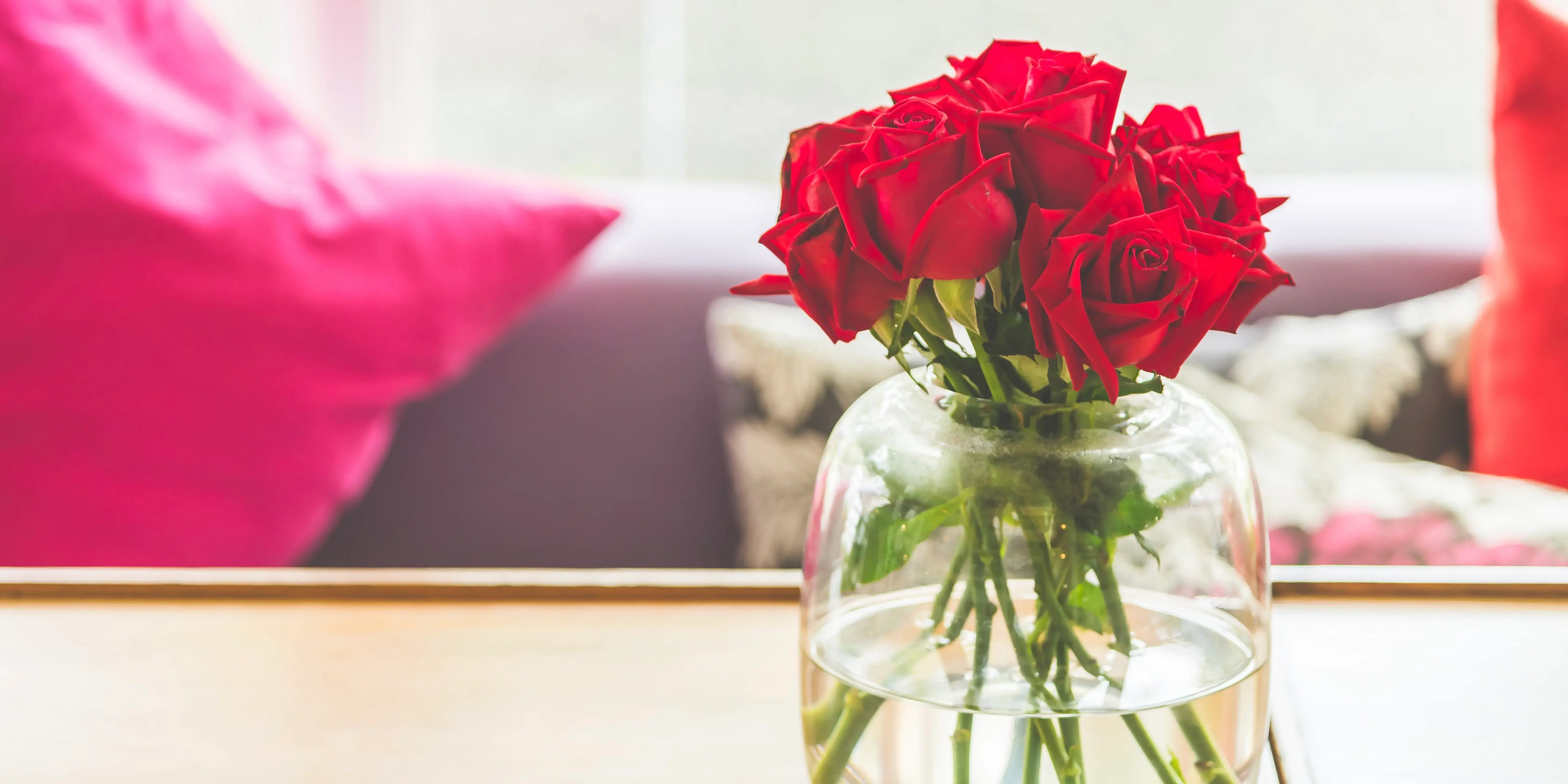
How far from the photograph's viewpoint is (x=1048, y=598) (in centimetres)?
40

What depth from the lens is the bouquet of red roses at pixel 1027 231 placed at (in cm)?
34

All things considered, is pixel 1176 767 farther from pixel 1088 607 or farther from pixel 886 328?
pixel 886 328

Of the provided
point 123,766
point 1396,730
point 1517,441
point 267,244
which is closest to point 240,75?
point 267,244

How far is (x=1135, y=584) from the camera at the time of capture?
0.40 metres

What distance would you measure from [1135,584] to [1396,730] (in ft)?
0.86

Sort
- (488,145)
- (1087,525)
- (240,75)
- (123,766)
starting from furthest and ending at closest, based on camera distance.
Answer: (488,145)
(240,75)
(123,766)
(1087,525)

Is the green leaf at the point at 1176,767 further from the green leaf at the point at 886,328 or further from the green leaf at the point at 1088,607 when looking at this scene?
the green leaf at the point at 886,328

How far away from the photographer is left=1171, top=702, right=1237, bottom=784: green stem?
0.41 metres

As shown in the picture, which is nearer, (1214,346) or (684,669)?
(684,669)

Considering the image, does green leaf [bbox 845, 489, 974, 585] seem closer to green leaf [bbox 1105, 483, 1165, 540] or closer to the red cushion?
green leaf [bbox 1105, 483, 1165, 540]

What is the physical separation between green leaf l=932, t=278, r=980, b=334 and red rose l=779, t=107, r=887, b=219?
0.05m

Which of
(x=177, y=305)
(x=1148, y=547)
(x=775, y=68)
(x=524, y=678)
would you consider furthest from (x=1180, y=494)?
(x=775, y=68)

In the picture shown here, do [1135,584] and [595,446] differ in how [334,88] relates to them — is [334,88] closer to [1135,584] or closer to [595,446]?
[595,446]

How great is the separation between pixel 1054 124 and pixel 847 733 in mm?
221
